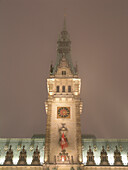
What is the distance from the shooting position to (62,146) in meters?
52.0

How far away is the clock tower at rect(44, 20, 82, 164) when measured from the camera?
5162cm

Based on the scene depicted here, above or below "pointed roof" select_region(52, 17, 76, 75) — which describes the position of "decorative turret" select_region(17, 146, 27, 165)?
below

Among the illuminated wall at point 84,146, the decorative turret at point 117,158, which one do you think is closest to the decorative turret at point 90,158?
the illuminated wall at point 84,146

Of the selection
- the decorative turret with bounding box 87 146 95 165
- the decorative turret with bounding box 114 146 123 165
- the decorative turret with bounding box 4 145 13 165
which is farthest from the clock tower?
the decorative turret with bounding box 4 145 13 165

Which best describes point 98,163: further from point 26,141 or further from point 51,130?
point 26,141

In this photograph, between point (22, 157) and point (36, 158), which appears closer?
point (36, 158)

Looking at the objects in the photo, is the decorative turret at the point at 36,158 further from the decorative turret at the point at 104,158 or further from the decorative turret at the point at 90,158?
the decorative turret at the point at 104,158

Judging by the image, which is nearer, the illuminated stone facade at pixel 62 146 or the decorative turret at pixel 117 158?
the illuminated stone facade at pixel 62 146

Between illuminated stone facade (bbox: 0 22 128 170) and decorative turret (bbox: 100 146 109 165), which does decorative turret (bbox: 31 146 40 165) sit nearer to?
illuminated stone facade (bbox: 0 22 128 170)

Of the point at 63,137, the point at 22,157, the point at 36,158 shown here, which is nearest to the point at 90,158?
the point at 63,137

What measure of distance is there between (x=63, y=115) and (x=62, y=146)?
20.8 feet

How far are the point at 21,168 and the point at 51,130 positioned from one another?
885cm

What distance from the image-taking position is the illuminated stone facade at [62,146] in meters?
51.4

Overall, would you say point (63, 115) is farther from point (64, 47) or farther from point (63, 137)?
point (64, 47)
